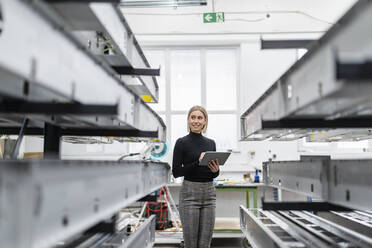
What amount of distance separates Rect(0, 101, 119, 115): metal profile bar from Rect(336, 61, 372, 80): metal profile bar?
0.65m

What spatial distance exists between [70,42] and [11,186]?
0.42 meters

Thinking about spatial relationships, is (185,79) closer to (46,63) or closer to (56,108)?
(56,108)

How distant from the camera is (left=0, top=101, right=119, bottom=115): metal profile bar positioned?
1.04 m

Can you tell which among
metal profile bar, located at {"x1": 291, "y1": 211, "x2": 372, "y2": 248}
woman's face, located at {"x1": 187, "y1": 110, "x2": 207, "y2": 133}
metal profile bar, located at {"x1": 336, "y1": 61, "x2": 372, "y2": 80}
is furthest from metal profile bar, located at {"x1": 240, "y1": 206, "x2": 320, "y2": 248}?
metal profile bar, located at {"x1": 336, "y1": 61, "x2": 372, "y2": 80}

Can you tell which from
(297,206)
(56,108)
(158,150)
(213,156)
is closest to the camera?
(56,108)

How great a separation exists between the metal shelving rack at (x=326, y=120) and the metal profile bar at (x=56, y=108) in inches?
25.8

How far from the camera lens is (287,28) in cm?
512

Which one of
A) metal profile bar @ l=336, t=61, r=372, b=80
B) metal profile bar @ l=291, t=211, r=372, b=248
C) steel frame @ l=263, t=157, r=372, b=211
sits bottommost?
metal profile bar @ l=291, t=211, r=372, b=248

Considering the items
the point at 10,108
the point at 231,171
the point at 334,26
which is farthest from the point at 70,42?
the point at 231,171

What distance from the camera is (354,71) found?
76 cm

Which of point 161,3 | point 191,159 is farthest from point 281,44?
point 161,3

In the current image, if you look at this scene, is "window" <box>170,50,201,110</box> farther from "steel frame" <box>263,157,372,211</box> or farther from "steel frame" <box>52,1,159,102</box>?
"steel frame" <box>263,157,372,211</box>

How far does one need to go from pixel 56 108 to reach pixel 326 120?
1285 mm

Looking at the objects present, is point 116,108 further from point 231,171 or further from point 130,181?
point 231,171
